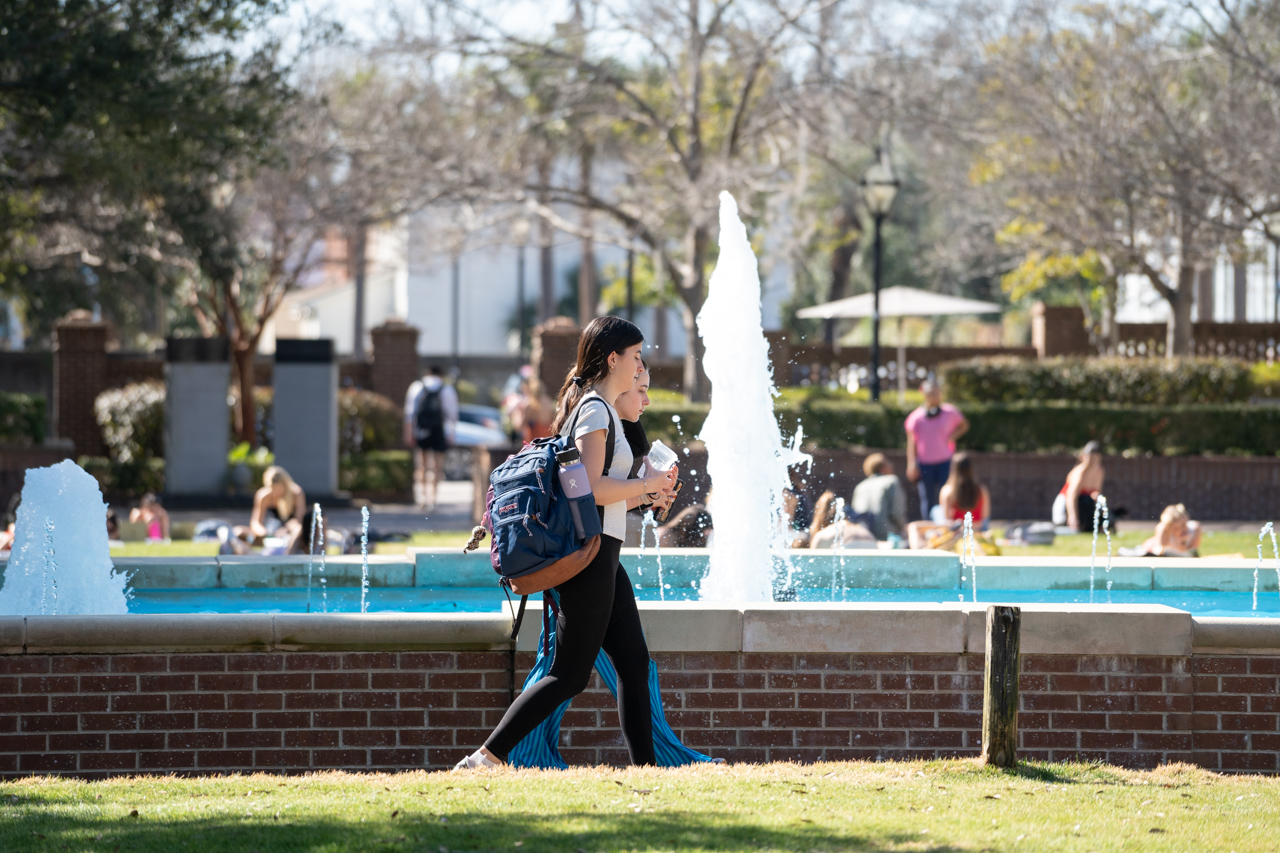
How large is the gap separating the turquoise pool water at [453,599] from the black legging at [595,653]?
138 inches

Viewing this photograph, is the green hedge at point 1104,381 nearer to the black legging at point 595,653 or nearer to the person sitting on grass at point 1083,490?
the person sitting on grass at point 1083,490

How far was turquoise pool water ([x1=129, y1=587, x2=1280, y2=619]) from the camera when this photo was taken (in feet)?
29.2

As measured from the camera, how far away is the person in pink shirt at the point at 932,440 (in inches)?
610

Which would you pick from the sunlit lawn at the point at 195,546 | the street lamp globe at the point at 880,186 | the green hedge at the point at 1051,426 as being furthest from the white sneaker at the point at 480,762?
the street lamp globe at the point at 880,186

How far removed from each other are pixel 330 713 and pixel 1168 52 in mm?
17592

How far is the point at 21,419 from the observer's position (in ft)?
67.3

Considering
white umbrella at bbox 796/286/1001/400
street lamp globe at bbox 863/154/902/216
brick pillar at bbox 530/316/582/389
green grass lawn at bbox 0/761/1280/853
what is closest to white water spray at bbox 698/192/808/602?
green grass lawn at bbox 0/761/1280/853

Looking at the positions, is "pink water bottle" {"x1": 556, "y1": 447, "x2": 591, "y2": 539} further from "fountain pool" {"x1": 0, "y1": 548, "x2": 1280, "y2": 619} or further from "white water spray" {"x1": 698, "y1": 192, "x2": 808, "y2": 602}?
"fountain pool" {"x1": 0, "y1": 548, "x2": 1280, "y2": 619}

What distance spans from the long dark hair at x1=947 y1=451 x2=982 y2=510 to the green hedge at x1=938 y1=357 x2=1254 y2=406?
700 cm

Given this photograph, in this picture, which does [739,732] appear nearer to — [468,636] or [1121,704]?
[468,636]

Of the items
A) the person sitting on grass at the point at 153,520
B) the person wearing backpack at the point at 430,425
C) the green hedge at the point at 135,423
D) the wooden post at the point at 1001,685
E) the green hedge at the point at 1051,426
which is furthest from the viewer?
the green hedge at the point at 135,423

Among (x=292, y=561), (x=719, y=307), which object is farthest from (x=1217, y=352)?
(x=292, y=561)

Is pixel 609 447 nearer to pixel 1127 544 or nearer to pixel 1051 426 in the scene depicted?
pixel 1127 544

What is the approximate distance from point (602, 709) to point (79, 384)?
20110mm
